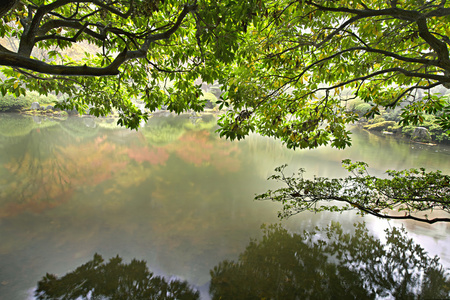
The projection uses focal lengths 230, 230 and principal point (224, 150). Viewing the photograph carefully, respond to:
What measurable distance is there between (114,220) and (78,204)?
1.84 meters

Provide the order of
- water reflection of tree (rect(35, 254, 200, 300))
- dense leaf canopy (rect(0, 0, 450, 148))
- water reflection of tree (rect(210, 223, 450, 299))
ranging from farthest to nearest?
water reflection of tree (rect(210, 223, 450, 299))
water reflection of tree (rect(35, 254, 200, 300))
dense leaf canopy (rect(0, 0, 450, 148))

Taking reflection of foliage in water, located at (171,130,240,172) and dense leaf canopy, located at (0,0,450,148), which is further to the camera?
reflection of foliage in water, located at (171,130,240,172)

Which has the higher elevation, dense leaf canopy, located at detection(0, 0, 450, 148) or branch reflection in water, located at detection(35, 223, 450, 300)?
dense leaf canopy, located at detection(0, 0, 450, 148)

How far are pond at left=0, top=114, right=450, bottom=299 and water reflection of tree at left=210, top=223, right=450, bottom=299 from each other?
0.20 feet

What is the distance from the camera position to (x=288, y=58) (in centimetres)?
456

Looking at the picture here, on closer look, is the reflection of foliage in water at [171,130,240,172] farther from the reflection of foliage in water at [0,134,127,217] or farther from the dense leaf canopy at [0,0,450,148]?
the dense leaf canopy at [0,0,450,148]

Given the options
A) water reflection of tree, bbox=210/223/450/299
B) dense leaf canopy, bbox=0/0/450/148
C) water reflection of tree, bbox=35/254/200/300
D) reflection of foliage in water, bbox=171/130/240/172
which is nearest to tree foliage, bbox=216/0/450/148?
dense leaf canopy, bbox=0/0/450/148

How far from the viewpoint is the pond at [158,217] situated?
4.98 metres

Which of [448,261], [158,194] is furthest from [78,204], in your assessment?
[448,261]

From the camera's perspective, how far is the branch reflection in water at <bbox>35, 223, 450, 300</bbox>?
13.9 feet

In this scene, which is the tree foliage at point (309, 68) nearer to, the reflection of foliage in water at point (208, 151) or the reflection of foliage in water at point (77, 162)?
the reflection of foliage in water at point (77, 162)

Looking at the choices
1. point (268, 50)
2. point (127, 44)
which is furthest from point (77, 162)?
point (268, 50)

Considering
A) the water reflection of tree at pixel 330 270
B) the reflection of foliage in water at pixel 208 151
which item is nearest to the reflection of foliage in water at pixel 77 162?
the reflection of foliage in water at pixel 208 151

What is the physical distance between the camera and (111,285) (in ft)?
14.3
